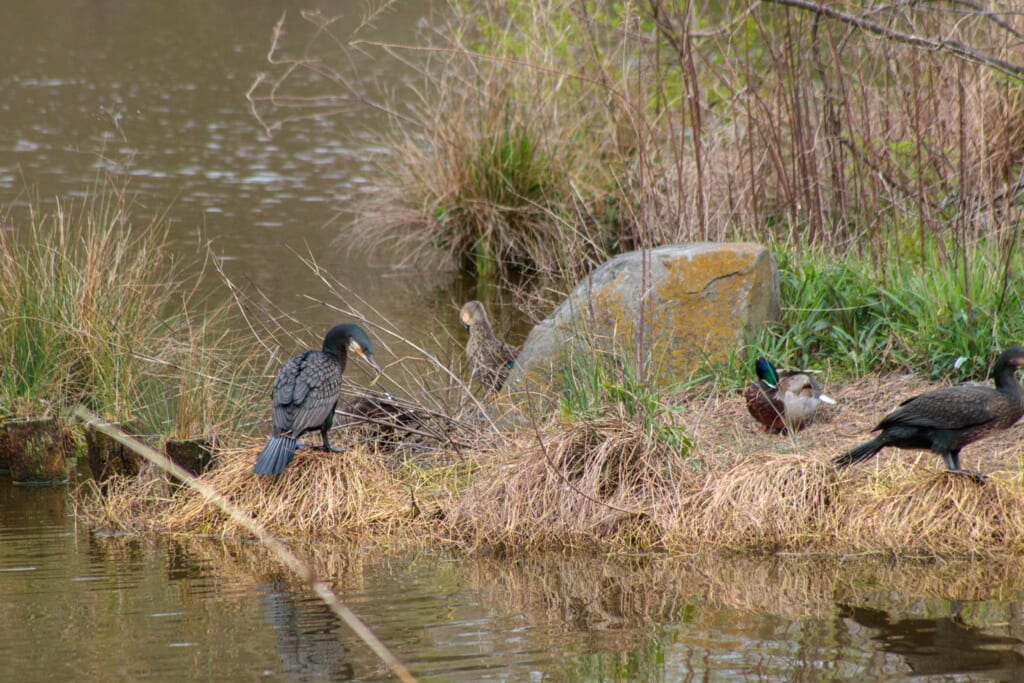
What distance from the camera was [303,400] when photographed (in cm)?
653

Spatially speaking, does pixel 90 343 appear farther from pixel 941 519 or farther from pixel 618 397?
pixel 941 519

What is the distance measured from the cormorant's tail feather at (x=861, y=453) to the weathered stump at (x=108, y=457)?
12.4ft

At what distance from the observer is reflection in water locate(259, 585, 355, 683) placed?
4.80 meters

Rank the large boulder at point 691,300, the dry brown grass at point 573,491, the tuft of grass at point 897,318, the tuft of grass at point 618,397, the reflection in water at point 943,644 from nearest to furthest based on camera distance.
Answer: the reflection in water at point 943,644
the dry brown grass at point 573,491
the tuft of grass at point 618,397
the tuft of grass at point 897,318
the large boulder at point 691,300

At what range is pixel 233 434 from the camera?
758 cm

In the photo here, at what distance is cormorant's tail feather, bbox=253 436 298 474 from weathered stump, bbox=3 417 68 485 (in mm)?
1939

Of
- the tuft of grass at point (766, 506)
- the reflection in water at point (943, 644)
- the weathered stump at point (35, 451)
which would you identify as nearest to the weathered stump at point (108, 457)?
the weathered stump at point (35, 451)

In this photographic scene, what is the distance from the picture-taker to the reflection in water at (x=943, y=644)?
15.4ft

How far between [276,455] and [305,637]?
1482 mm

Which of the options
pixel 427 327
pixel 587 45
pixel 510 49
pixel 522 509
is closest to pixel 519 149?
pixel 510 49

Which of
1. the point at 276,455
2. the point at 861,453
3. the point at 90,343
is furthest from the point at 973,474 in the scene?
the point at 90,343

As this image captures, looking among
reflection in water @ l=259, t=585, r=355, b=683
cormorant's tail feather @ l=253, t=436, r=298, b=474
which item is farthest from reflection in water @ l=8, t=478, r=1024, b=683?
cormorant's tail feather @ l=253, t=436, r=298, b=474

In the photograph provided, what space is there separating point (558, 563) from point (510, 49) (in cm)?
784

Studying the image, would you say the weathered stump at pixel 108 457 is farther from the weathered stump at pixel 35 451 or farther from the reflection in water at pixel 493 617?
the reflection in water at pixel 493 617
